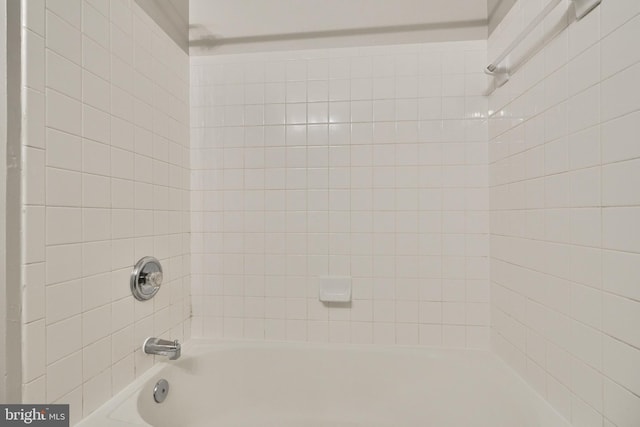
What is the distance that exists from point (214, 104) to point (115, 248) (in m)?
0.89

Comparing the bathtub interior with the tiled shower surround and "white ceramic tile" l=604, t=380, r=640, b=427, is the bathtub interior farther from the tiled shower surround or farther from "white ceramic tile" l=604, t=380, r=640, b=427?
"white ceramic tile" l=604, t=380, r=640, b=427

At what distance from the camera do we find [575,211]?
855 mm

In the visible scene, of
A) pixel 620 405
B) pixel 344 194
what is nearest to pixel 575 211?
pixel 620 405

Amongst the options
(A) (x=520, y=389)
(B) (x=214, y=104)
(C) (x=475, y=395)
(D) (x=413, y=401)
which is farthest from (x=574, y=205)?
(B) (x=214, y=104)

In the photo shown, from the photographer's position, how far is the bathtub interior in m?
1.30

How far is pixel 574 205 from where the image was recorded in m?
0.86

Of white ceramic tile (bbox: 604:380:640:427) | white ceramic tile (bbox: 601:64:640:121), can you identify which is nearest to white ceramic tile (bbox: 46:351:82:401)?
white ceramic tile (bbox: 604:380:640:427)

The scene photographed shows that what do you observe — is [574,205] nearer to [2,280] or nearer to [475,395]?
[475,395]

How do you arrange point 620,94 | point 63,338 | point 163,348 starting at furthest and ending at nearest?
point 163,348 → point 63,338 → point 620,94

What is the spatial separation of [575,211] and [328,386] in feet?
3.99

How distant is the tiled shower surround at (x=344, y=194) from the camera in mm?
1444

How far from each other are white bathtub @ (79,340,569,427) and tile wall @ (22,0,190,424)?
0.27m

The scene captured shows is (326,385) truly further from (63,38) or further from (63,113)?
(63,38)
